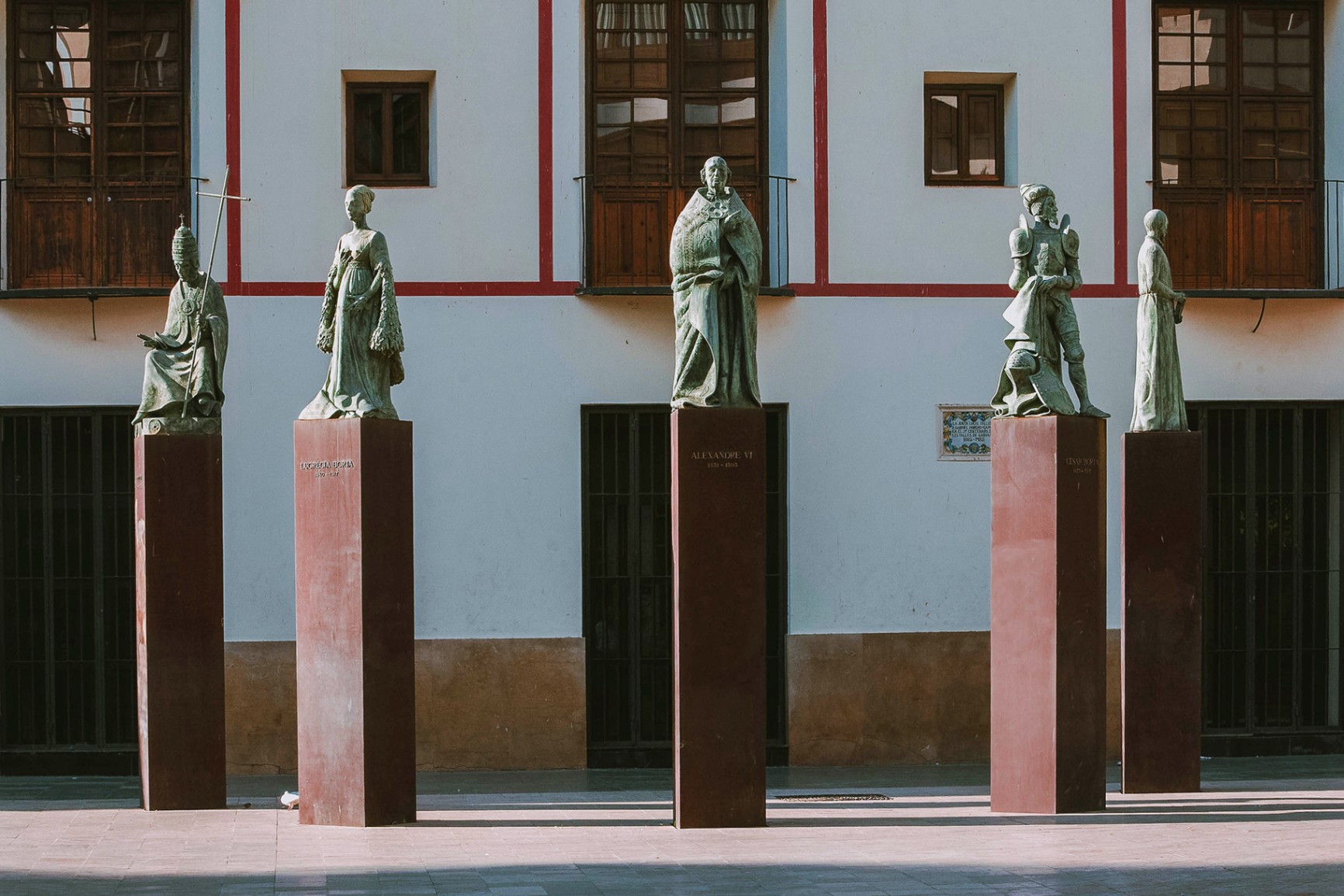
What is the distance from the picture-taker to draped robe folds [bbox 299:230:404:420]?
1220 centimetres

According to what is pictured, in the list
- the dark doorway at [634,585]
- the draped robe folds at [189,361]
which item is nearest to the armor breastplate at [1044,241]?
the dark doorway at [634,585]

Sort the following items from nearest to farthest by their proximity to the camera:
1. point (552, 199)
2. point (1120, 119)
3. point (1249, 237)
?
point (552, 199)
point (1120, 119)
point (1249, 237)

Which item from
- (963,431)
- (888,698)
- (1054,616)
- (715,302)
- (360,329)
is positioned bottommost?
(888,698)

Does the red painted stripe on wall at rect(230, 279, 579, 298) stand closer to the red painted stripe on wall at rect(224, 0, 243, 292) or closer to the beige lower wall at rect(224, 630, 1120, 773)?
the red painted stripe on wall at rect(224, 0, 243, 292)

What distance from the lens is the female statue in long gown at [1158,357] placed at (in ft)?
44.3

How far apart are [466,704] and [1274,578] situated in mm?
6941

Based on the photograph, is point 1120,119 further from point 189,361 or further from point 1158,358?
point 189,361

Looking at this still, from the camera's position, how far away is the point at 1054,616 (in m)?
12.4

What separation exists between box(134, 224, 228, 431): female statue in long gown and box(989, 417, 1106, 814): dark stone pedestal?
5.21 metres

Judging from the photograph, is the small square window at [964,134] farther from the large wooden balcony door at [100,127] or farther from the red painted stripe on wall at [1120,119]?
the large wooden balcony door at [100,127]

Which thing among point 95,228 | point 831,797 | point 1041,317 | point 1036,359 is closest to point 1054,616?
point 1036,359

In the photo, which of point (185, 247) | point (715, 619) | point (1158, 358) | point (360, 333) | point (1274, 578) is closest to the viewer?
point (715, 619)

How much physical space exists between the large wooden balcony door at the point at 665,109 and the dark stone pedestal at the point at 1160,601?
4536 millimetres

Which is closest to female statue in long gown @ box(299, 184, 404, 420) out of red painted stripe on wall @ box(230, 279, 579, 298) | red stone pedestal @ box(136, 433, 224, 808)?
red stone pedestal @ box(136, 433, 224, 808)
